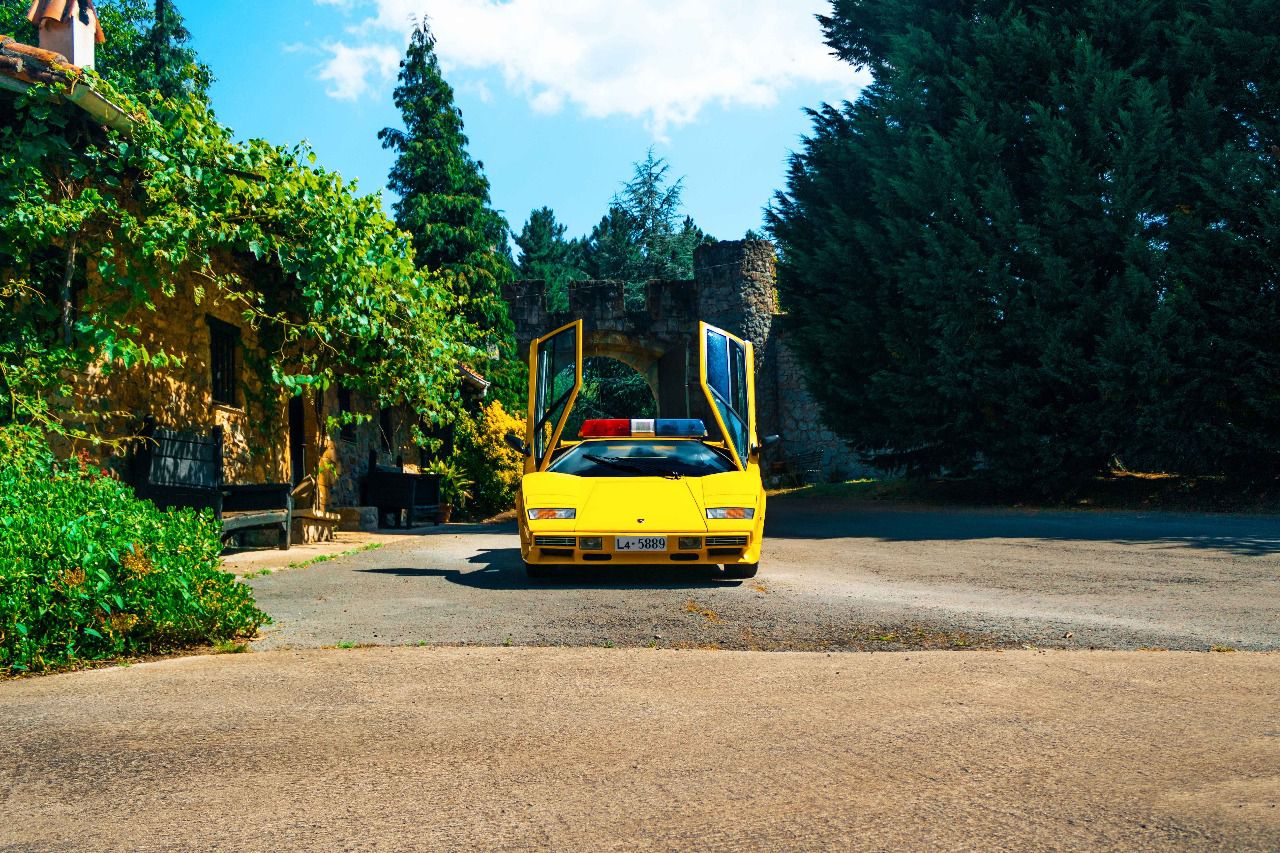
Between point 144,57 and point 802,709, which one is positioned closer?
point 802,709

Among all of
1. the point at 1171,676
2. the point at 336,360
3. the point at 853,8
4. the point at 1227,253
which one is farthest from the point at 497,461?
the point at 1171,676

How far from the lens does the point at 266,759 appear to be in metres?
3.47

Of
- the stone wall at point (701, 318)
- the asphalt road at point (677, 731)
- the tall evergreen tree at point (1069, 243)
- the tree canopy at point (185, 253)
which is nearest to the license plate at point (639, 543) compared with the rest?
the asphalt road at point (677, 731)

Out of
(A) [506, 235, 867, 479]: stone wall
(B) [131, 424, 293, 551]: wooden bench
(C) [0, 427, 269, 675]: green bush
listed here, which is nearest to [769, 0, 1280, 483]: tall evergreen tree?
(B) [131, 424, 293, 551]: wooden bench

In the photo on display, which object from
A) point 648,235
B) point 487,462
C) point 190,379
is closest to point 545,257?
point 648,235

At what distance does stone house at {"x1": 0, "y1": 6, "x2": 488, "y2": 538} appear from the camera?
888 cm

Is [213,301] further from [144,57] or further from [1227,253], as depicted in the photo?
[144,57]

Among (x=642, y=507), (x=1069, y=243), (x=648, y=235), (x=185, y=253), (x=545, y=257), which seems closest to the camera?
(x=642, y=507)

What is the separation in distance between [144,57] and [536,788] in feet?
110

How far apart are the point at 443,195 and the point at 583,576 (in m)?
20.3

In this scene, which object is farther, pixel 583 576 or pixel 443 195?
pixel 443 195

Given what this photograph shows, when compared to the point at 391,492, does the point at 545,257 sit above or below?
above

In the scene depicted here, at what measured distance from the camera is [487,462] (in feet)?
71.4

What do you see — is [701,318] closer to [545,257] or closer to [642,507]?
[642,507]
